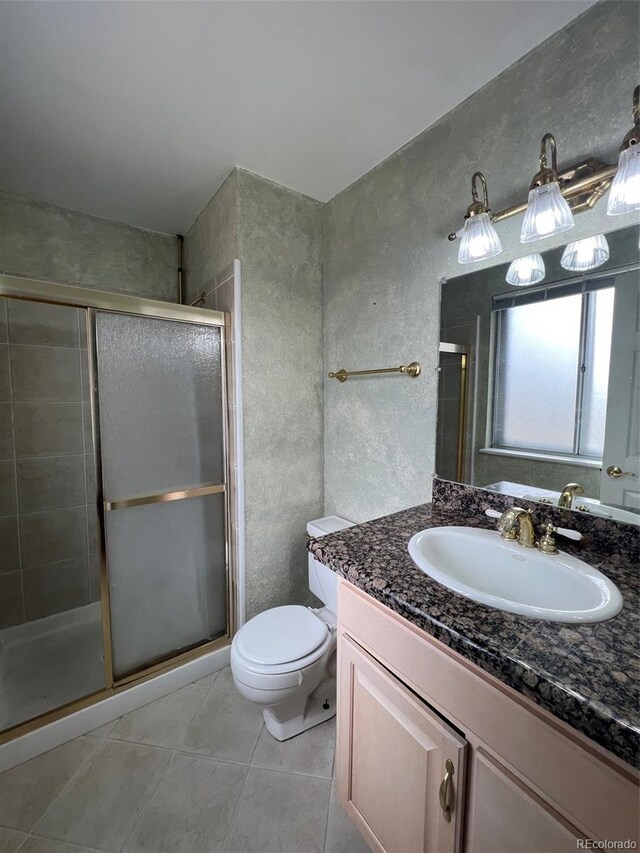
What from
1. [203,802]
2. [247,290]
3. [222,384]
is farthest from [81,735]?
[247,290]

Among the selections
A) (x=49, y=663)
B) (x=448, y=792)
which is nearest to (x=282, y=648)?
(x=448, y=792)

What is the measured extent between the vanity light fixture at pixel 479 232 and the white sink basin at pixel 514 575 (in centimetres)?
86

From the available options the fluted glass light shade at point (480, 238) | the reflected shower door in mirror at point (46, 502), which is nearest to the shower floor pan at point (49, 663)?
the reflected shower door in mirror at point (46, 502)

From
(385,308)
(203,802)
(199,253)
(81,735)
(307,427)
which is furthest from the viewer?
(199,253)

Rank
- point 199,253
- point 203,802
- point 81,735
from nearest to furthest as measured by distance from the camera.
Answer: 1. point 203,802
2. point 81,735
3. point 199,253

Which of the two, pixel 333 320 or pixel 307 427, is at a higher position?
pixel 333 320

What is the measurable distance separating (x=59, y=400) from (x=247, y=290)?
1281 mm

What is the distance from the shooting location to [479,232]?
3.41ft

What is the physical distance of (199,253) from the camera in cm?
196

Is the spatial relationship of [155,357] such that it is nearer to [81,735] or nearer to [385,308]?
[385,308]

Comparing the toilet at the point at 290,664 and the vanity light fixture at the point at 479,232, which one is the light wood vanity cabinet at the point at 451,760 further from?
the vanity light fixture at the point at 479,232

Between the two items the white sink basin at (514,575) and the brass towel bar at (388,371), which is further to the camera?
the brass towel bar at (388,371)

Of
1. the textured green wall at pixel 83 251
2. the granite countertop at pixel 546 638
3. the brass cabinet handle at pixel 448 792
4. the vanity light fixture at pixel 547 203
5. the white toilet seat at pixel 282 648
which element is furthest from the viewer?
the textured green wall at pixel 83 251

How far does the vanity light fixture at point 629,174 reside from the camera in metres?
0.75
